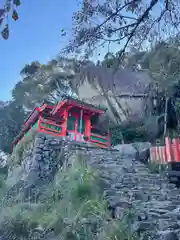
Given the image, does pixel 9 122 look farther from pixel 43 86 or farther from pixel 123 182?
pixel 123 182

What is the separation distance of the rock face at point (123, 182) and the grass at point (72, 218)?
30 centimetres

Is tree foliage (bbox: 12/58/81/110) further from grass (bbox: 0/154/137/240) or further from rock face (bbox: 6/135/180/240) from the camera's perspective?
grass (bbox: 0/154/137/240)

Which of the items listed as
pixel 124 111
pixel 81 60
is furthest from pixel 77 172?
pixel 124 111

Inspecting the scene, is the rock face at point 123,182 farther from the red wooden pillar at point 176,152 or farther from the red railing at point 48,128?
the red wooden pillar at point 176,152

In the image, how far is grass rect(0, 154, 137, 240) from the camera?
453 centimetres

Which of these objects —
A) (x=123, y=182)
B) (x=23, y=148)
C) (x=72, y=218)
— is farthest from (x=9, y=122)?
(x=72, y=218)

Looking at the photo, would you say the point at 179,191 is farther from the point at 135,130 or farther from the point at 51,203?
the point at 135,130

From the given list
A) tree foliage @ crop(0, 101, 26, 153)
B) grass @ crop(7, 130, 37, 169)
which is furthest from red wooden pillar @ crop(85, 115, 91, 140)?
tree foliage @ crop(0, 101, 26, 153)

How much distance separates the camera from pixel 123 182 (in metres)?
7.75

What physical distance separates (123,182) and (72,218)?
2889mm

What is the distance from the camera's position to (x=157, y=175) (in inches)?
349

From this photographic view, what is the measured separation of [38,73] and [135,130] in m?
11.0

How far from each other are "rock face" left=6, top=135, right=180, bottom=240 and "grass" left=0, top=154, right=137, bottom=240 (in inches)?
12.0

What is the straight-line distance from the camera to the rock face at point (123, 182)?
480 cm
